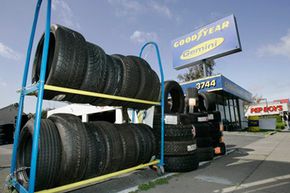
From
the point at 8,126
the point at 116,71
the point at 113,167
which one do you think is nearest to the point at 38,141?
the point at 113,167

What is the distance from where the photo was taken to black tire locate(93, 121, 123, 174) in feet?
10.5

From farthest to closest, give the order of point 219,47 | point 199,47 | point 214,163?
point 199,47 < point 219,47 < point 214,163

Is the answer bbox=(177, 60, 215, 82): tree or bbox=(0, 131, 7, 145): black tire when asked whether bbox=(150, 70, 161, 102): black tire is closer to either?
bbox=(0, 131, 7, 145): black tire

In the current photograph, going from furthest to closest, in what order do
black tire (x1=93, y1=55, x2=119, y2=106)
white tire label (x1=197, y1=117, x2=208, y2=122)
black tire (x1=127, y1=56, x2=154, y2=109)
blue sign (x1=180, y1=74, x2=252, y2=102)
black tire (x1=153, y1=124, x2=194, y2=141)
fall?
blue sign (x1=180, y1=74, x2=252, y2=102)
white tire label (x1=197, y1=117, x2=208, y2=122)
black tire (x1=153, y1=124, x2=194, y2=141)
black tire (x1=127, y1=56, x2=154, y2=109)
black tire (x1=93, y1=55, x2=119, y2=106)

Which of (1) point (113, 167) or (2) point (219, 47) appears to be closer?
(1) point (113, 167)

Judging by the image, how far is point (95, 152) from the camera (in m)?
2.95

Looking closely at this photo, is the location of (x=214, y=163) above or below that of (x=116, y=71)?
below

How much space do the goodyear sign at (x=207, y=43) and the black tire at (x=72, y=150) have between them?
52.9 ft

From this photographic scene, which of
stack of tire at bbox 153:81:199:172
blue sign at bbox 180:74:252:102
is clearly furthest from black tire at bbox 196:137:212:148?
blue sign at bbox 180:74:252:102

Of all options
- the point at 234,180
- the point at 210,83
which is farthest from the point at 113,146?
the point at 210,83

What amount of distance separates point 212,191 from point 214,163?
223 cm

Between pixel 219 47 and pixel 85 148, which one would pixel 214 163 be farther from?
pixel 219 47

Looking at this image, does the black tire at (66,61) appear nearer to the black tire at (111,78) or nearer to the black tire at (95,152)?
the black tire at (111,78)

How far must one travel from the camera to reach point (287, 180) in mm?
3584
